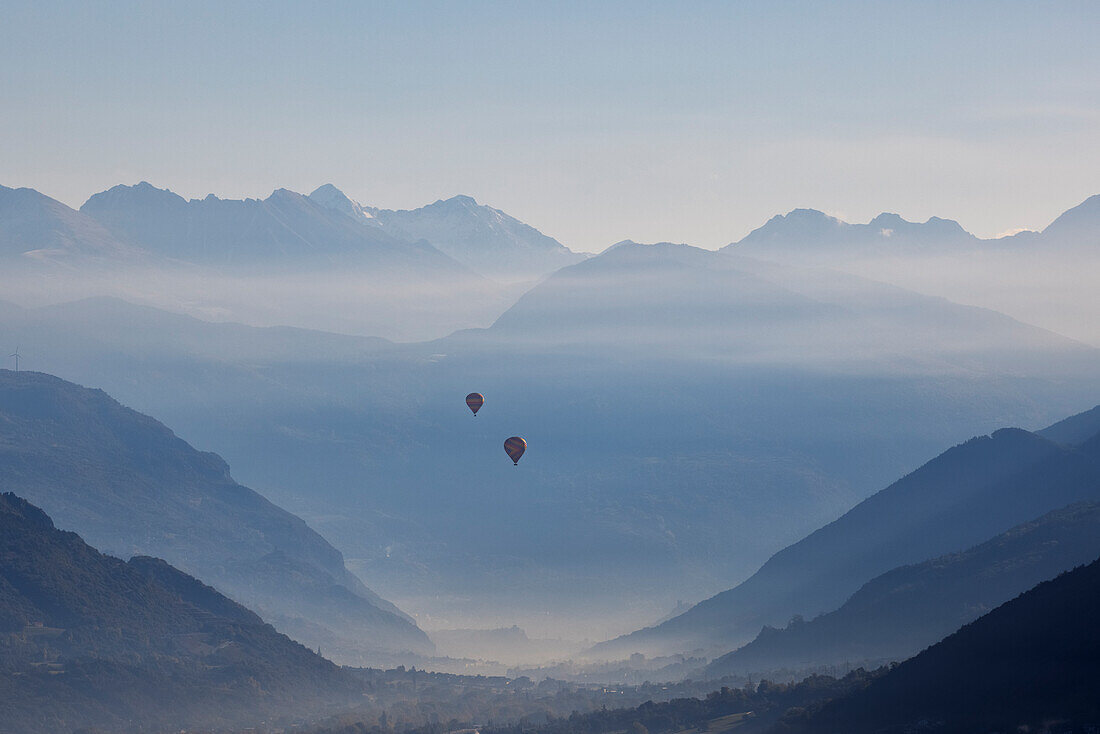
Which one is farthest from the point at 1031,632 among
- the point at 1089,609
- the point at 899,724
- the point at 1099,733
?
the point at 1099,733

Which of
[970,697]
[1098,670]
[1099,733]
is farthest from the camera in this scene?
[970,697]

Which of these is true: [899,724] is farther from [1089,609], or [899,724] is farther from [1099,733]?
[1099,733]

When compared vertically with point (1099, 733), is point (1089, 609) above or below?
above

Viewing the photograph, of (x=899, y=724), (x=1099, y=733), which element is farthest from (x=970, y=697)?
(x=1099, y=733)

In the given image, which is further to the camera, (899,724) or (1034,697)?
(899,724)

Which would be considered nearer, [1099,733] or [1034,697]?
[1099,733]

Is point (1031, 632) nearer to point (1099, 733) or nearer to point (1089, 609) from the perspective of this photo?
point (1089, 609)

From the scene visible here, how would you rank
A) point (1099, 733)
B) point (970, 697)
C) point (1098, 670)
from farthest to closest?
point (970, 697)
point (1098, 670)
point (1099, 733)
